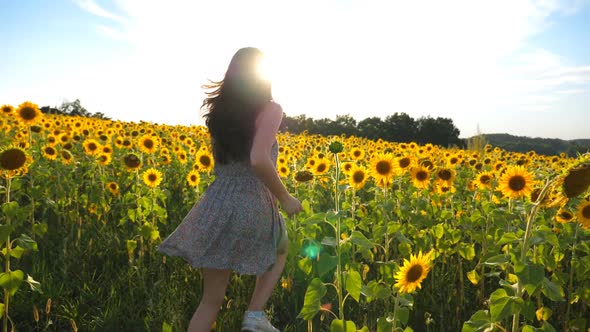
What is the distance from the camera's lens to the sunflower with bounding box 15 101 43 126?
680cm

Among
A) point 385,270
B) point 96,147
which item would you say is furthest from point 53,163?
point 385,270

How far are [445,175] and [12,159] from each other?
11.9 ft

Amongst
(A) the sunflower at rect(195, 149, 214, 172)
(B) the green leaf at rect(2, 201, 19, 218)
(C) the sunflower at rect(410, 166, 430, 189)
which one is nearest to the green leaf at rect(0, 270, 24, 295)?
(B) the green leaf at rect(2, 201, 19, 218)

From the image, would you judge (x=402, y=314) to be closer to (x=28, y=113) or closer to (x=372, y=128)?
(x=28, y=113)

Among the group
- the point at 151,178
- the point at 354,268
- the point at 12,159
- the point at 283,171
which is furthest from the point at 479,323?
the point at 151,178

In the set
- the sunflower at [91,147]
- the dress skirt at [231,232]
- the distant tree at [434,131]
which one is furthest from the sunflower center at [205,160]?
the distant tree at [434,131]

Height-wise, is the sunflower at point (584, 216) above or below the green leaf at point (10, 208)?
above


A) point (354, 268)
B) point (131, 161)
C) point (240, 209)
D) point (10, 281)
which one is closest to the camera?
point (10, 281)

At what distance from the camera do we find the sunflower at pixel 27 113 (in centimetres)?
680

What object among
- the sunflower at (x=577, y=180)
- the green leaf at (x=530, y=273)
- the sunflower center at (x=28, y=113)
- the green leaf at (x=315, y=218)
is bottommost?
the green leaf at (x=530, y=273)

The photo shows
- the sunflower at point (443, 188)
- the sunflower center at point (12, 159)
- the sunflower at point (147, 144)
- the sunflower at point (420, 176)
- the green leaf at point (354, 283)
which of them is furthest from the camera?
the sunflower at point (147, 144)

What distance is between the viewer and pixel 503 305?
7.69ft

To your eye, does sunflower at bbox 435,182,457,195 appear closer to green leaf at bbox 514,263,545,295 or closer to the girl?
the girl

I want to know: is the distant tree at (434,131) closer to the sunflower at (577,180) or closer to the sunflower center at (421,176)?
the sunflower center at (421,176)
